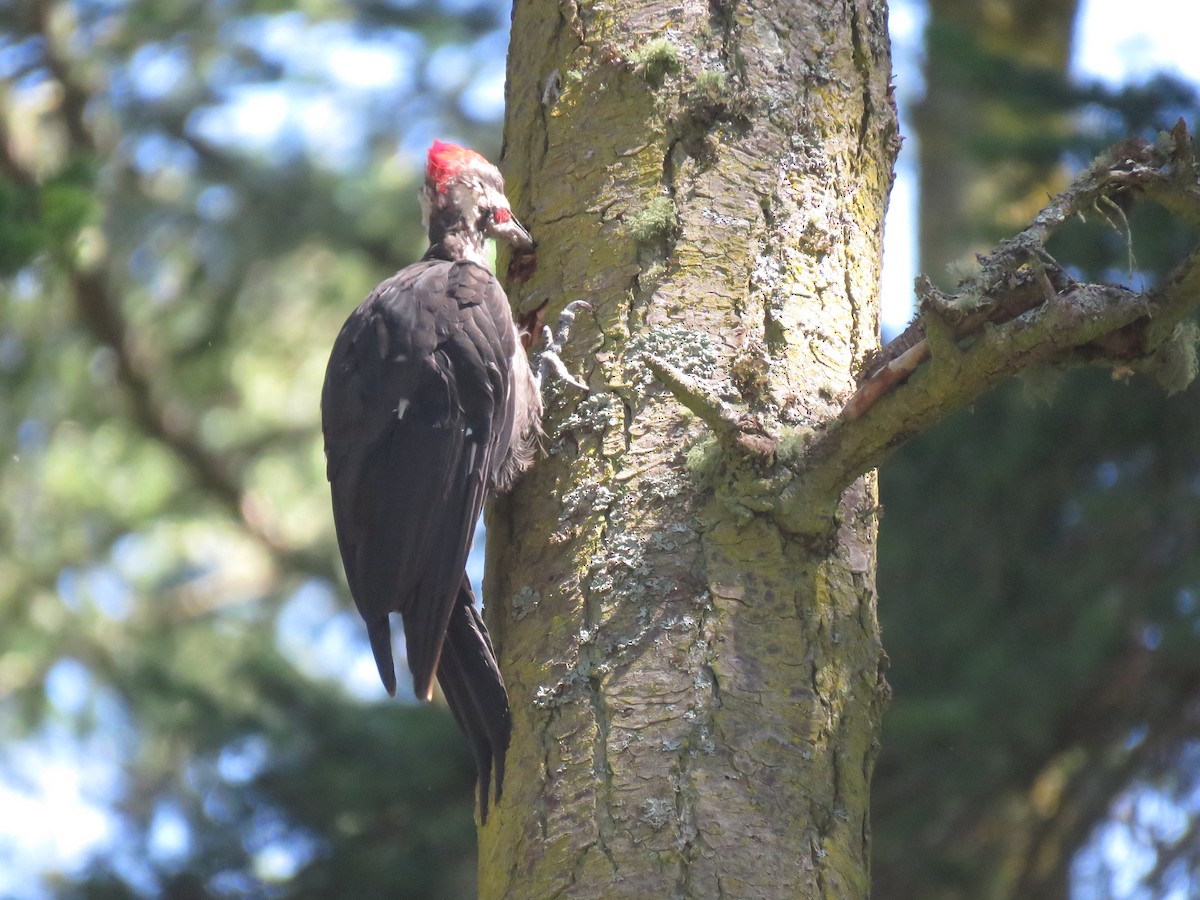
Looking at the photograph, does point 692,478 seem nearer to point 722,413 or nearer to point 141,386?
point 722,413

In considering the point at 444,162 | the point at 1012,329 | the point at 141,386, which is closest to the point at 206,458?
the point at 141,386

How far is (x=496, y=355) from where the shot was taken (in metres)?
2.89

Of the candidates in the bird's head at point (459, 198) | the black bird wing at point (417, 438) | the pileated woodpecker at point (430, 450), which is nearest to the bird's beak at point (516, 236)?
the pileated woodpecker at point (430, 450)

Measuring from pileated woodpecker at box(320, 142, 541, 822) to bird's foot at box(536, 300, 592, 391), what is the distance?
0.08m

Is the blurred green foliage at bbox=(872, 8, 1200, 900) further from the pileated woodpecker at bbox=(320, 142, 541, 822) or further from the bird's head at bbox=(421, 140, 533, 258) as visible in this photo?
the pileated woodpecker at bbox=(320, 142, 541, 822)

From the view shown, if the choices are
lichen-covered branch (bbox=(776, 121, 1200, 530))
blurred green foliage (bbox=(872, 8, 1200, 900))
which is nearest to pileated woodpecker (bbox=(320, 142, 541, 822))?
lichen-covered branch (bbox=(776, 121, 1200, 530))

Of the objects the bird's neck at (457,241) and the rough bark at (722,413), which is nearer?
the rough bark at (722,413)

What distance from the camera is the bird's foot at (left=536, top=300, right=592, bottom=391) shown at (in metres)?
2.47

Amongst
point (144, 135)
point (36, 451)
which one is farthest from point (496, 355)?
point (36, 451)

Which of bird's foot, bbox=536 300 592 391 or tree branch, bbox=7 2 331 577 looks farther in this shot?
tree branch, bbox=7 2 331 577

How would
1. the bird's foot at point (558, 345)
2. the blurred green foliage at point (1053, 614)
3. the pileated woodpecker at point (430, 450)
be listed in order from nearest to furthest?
the bird's foot at point (558, 345) → the pileated woodpecker at point (430, 450) → the blurred green foliage at point (1053, 614)

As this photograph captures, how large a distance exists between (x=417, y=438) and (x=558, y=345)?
0.55m

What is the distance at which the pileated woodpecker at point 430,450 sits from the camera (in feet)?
8.46

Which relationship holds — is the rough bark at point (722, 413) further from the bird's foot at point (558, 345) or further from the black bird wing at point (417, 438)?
the black bird wing at point (417, 438)
